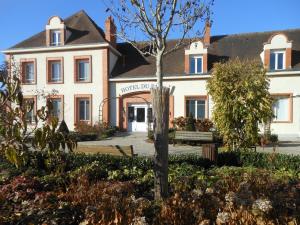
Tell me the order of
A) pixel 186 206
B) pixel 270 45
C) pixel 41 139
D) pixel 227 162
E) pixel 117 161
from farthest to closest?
pixel 270 45 → pixel 227 162 → pixel 117 161 → pixel 186 206 → pixel 41 139

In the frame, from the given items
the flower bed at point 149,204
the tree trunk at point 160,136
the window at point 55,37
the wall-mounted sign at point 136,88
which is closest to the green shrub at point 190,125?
the wall-mounted sign at point 136,88

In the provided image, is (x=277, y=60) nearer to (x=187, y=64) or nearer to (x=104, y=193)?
(x=187, y=64)

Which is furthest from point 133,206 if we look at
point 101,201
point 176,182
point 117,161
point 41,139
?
point 117,161

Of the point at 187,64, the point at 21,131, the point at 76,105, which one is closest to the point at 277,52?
the point at 187,64

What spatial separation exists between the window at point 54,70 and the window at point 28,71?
4.44 ft

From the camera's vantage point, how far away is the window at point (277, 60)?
22.8m

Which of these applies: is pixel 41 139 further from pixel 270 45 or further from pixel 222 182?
pixel 270 45

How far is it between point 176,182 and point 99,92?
19785mm

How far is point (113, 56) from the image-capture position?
2641 centimetres

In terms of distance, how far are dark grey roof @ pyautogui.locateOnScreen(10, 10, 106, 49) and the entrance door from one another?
558 centimetres

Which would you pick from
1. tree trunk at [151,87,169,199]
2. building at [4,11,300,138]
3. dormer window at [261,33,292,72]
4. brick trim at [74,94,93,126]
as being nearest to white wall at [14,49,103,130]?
building at [4,11,300,138]

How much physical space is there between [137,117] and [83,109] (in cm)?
421

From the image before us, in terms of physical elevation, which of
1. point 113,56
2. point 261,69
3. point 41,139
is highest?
point 113,56

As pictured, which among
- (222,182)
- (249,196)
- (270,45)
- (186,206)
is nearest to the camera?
(186,206)
